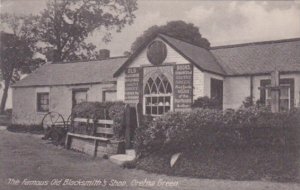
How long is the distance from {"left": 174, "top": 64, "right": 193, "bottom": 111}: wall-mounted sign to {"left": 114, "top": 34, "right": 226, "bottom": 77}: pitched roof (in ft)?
1.23

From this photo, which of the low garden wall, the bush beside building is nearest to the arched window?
the low garden wall

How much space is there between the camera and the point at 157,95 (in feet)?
44.6

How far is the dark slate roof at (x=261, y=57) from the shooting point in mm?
13129

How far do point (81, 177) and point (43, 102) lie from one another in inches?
507

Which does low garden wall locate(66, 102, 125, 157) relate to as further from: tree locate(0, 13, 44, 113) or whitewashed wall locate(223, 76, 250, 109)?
tree locate(0, 13, 44, 113)

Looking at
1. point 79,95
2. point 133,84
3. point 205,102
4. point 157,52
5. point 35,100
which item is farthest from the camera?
point 35,100

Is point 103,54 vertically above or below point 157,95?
above

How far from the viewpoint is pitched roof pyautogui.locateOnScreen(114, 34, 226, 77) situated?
13.1 m

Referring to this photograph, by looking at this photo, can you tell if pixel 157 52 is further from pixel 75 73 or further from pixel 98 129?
pixel 75 73

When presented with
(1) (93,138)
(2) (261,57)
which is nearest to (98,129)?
(1) (93,138)

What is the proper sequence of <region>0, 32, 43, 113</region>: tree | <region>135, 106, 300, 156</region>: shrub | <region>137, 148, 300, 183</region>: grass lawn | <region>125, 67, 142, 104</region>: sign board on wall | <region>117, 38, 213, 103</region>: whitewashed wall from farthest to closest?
<region>0, 32, 43, 113</region>: tree < <region>125, 67, 142, 104</region>: sign board on wall < <region>117, 38, 213, 103</region>: whitewashed wall < <region>135, 106, 300, 156</region>: shrub < <region>137, 148, 300, 183</region>: grass lawn

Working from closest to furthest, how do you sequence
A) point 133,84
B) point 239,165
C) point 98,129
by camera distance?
point 239,165
point 98,129
point 133,84

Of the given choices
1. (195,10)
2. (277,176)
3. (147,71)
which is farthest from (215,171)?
(147,71)

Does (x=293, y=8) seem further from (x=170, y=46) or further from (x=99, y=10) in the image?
(x=99, y=10)
